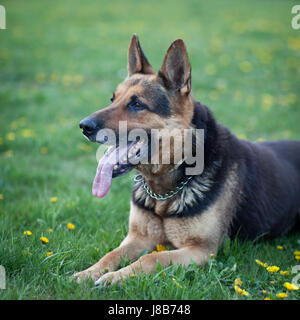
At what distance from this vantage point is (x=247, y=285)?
3166 mm

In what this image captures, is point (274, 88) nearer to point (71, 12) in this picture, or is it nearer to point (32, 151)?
point (32, 151)

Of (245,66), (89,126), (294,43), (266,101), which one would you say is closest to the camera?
(89,126)


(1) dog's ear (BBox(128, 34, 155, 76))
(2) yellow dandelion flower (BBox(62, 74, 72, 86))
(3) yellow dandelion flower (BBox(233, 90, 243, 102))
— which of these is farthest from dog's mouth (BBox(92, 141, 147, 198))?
(2) yellow dandelion flower (BBox(62, 74, 72, 86))

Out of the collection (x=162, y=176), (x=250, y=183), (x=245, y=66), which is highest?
(x=245, y=66)

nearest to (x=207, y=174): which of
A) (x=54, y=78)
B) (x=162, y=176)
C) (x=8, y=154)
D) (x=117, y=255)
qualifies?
(x=162, y=176)

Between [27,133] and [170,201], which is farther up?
[27,133]

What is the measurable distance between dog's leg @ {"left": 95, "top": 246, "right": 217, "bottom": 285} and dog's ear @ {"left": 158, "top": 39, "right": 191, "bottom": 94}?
1534 millimetres

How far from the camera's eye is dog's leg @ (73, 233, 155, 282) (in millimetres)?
3113

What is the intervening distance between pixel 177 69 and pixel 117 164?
1092 mm

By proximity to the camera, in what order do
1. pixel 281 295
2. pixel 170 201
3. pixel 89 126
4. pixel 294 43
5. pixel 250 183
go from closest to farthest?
1. pixel 281 295
2. pixel 89 126
3. pixel 170 201
4. pixel 250 183
5. pixel 294 43

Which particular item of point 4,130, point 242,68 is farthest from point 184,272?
point 242,68

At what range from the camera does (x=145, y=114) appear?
342cm

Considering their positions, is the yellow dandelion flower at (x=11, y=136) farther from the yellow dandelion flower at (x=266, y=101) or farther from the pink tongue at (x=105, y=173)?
the yellow dandelion flower at (x=266, y=101)

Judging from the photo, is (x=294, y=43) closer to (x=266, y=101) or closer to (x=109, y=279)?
(x=266, y=101)
